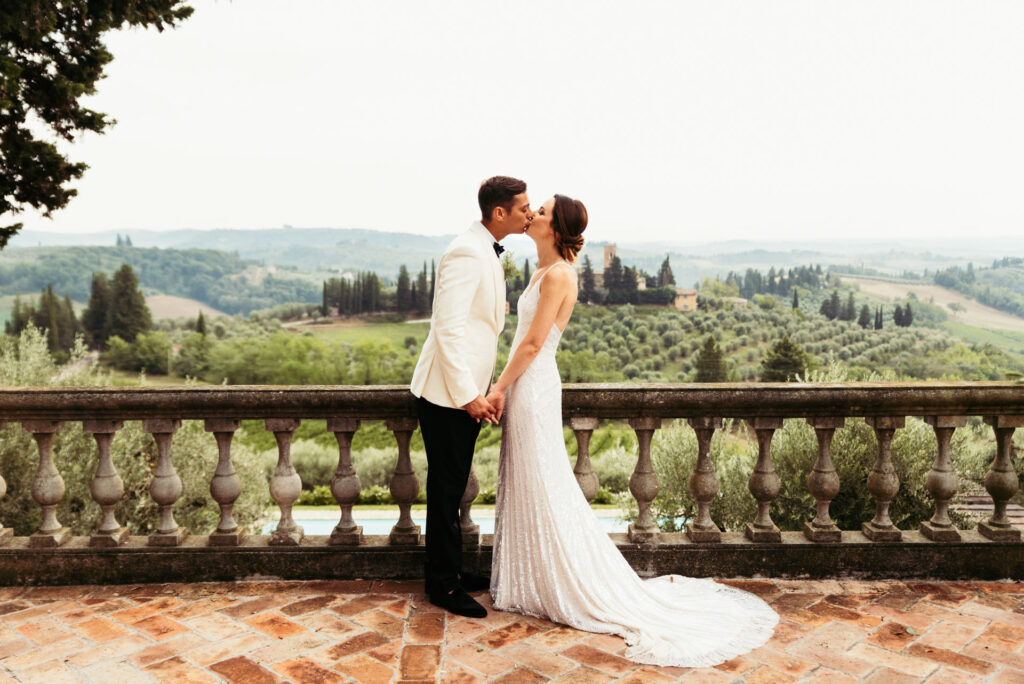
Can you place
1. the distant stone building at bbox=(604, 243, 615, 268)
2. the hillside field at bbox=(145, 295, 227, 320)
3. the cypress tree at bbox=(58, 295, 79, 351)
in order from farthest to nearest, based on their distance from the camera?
1. the hillside field at bbox=(145, 295, 227, 320)
2. the cypress tree at bbox=(58, 295, 79, 351)
3. the distant stone building at bbox=(604, 243, 615, 268)

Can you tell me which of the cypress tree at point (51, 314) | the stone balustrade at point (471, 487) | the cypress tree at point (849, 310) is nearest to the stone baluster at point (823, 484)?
the stone balustrade at point (471, 487)

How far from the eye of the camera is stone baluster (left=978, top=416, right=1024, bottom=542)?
143 inches

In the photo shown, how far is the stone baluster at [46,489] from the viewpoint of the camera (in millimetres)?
3567

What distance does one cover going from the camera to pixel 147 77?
11956cm

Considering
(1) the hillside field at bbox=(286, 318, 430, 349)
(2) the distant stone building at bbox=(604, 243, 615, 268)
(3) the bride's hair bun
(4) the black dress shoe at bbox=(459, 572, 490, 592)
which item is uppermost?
(2) the distant stone building at bbox=(604, 243, 615, 268)

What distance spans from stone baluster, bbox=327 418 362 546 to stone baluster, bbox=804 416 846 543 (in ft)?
7.21

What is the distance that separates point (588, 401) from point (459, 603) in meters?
1.09

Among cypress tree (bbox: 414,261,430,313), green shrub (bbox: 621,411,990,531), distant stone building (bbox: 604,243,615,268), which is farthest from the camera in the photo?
cypress tree (bbox: 414,261,430,313)

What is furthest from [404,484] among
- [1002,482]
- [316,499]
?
[316,499]

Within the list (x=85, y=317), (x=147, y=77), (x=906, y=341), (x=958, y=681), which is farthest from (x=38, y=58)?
(x=147, y=77)

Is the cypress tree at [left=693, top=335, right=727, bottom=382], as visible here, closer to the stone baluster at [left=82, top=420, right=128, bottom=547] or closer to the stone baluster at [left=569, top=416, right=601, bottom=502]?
the stone baluster at [left=569, top=416, right=601, bottom=502]

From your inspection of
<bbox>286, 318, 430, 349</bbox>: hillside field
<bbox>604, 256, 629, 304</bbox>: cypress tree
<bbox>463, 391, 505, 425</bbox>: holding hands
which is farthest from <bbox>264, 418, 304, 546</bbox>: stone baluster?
<bbox>286, 318, 430, 349</bbox>: hillside field

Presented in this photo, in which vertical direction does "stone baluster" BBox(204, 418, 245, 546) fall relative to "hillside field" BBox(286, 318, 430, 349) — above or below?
above

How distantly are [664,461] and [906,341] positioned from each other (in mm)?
35041
